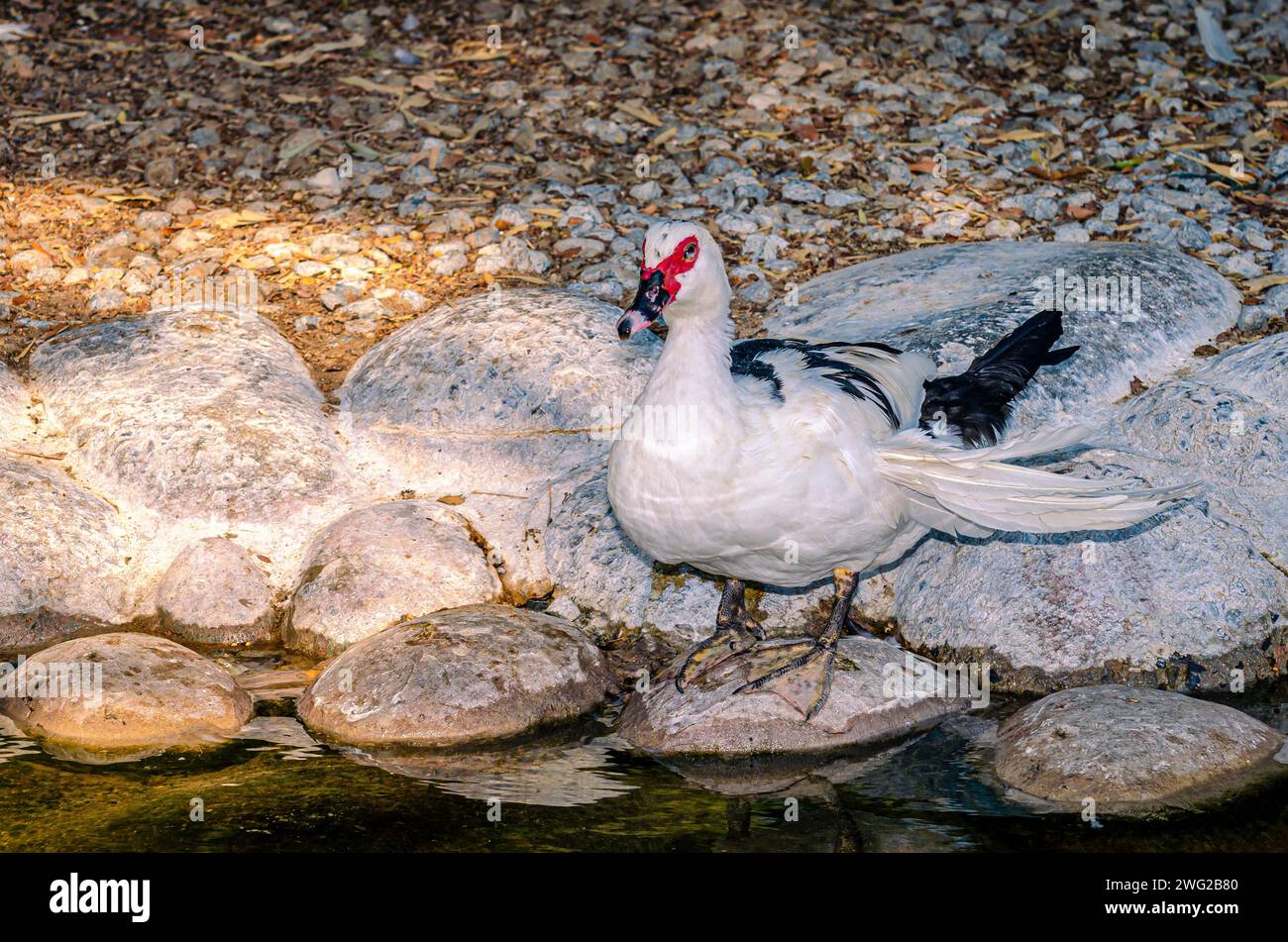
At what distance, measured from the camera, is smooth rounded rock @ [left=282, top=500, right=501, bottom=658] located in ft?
18.0

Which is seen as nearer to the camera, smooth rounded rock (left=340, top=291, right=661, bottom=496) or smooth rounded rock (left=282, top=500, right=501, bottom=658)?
smooth rounded rock (left=282, top=500, right=501, bottom=658)

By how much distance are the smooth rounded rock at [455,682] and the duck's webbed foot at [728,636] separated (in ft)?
1.12

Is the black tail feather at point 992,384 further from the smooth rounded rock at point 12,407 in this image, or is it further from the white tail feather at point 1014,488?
the smooth rounded rock at point 12,407

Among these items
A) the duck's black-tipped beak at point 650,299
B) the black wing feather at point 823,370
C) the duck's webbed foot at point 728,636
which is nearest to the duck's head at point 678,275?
the duck's black-tipped beak at point 650,299

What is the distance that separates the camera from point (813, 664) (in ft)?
16.4

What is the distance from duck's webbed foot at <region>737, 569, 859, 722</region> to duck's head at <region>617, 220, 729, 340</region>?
113cm

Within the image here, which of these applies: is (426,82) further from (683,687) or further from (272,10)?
(683,687)

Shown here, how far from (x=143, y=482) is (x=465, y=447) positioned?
134 cm

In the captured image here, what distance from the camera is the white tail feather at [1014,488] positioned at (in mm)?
4719

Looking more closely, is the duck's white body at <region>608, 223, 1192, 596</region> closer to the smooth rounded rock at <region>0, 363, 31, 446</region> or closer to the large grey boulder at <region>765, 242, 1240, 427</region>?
the large grey boulder at <region>765, 242, 1240, 427</region>

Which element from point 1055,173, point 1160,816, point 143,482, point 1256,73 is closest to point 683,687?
point 1160,816

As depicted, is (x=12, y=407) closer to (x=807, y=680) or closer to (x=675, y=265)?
(x=675, y=265)

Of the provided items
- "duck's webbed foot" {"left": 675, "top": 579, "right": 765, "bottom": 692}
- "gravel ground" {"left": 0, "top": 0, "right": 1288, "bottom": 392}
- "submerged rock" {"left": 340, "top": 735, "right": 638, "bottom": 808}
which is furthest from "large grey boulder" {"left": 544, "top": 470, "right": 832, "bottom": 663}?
"gravel ground" {"left": 0, "top": 0, "right": 1288, "bottom": 392}

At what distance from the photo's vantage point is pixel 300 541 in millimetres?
5871
